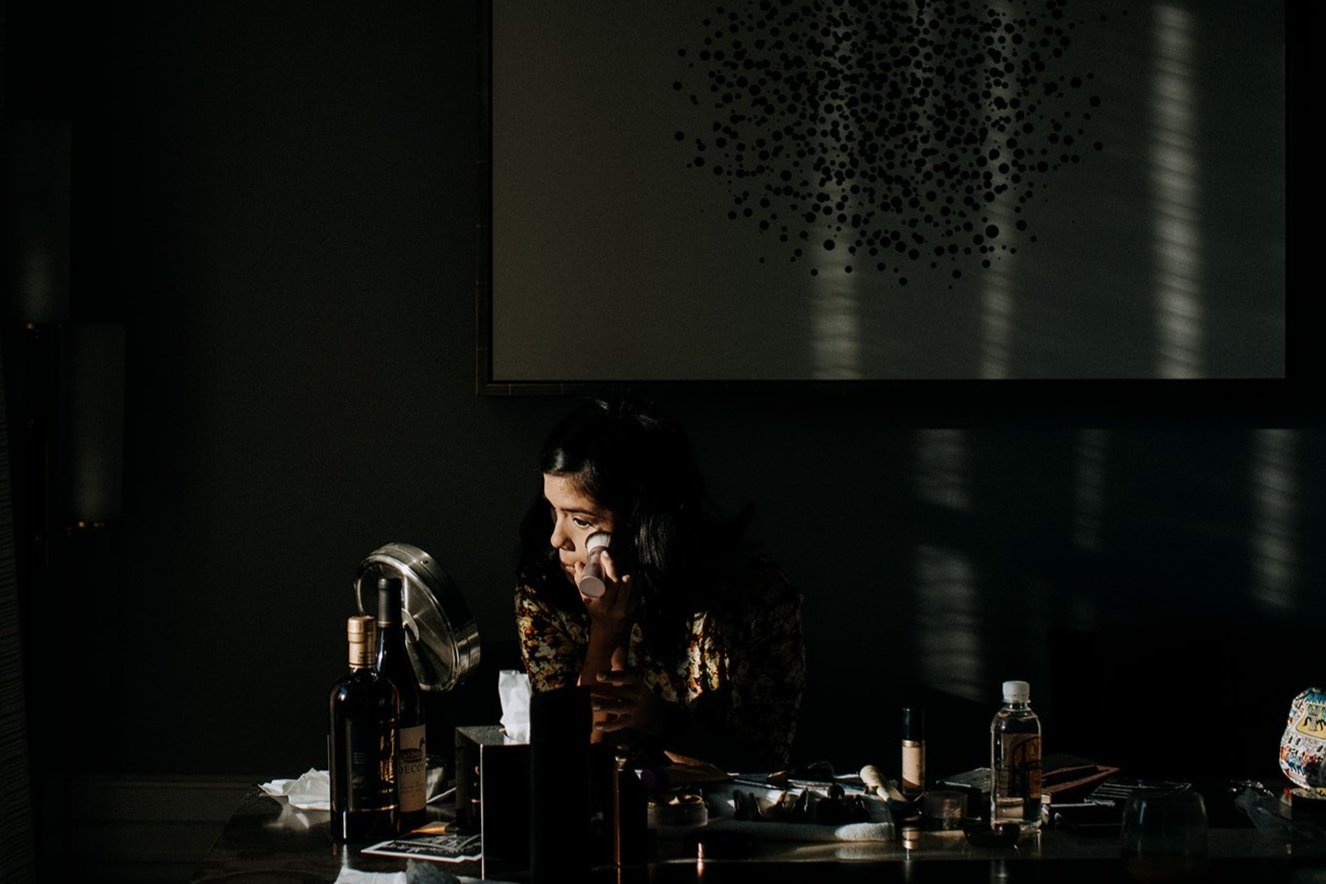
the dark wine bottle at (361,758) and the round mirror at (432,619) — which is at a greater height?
the round mirror at (432,619)

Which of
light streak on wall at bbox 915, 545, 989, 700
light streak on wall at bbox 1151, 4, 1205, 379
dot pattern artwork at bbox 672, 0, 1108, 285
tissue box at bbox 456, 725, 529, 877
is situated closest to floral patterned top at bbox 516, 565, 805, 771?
light streak on wall at bbox 915, 545, 989, 700

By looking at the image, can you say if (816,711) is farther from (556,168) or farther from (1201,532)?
(556,168)

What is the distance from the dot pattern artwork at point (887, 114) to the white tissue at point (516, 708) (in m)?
1.41

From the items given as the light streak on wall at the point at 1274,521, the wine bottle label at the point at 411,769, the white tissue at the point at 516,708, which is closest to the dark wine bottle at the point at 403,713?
the wine bottle label at the point at 411,769

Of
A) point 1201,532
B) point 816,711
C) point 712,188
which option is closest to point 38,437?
point 712,188

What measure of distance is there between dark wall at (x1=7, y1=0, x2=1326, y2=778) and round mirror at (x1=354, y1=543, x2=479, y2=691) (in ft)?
3.39

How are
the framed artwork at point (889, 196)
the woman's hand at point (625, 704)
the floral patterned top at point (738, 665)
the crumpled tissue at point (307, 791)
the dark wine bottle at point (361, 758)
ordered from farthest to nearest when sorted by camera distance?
the framed artwork at point (889, 196) → the floral patterned top at point (738, 665) → the woman's hand at point (625, 704) → the crumpled tissue at point (307, 791) → the dark wine bottle at point (361, 758)

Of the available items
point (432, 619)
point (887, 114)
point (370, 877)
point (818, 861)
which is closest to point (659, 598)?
point (432, 619)

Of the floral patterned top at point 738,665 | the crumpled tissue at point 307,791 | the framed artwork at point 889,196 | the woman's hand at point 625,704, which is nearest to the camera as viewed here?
the crumpled tissue at point 307,791

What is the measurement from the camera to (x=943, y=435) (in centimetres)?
272

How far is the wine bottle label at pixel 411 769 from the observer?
4.92 feet

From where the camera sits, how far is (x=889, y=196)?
2682 mm

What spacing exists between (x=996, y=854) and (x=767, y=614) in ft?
2.56

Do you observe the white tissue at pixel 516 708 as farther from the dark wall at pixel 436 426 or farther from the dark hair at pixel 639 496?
the dark wall at pixel 436 426
